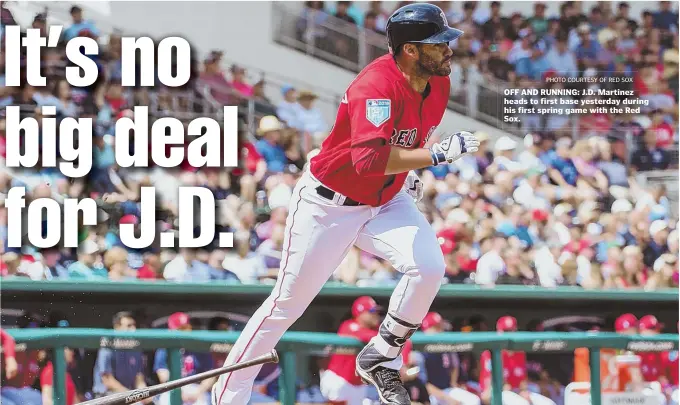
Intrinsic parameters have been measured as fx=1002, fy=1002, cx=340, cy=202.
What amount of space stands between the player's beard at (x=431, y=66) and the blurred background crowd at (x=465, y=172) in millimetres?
1331

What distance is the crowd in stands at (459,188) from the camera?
5082 millimetres

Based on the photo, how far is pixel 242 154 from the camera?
18.7ft

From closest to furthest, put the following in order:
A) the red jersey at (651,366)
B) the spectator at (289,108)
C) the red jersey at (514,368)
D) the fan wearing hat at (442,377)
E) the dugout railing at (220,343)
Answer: the dugout railing at (220,343)
the fan wearing hat at (442,377)
the red jersey at (514,368)
the red jersey at (651,366)
the spectator at (289,108)

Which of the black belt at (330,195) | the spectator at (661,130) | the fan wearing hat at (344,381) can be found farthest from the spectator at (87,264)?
the spectator at (661,130)

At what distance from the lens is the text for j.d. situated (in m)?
A: 5.02

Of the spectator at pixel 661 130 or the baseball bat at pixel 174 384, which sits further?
the spectator at pixel 661 130

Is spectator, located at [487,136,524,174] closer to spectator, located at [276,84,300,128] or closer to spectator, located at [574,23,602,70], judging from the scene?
spectator, located at [574,23,602,70]

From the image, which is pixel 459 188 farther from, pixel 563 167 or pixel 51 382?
pixel 51 382

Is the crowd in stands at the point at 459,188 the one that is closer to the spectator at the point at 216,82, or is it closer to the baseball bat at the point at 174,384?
the spectator at the point at 216,82

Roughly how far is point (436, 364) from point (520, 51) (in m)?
3.26

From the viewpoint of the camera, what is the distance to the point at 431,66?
11.3 feet

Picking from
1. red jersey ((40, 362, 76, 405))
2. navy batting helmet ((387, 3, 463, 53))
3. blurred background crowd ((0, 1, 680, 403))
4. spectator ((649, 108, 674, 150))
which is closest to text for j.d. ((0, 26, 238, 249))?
blurred background crowd ((0, 1, 680, 403))

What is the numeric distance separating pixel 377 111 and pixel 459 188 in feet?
9.49

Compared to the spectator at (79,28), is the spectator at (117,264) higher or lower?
lower
